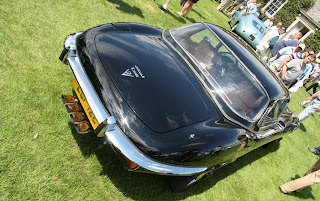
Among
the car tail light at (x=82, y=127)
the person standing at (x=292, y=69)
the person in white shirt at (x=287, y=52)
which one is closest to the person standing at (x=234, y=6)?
the person in white shirt at (x=287, y=52)

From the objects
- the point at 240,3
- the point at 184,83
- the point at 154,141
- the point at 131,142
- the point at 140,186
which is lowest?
the point at 140,186

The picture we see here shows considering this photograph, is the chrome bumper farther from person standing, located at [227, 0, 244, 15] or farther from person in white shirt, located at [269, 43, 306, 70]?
person standing, located at [227, 0, 244, 15]

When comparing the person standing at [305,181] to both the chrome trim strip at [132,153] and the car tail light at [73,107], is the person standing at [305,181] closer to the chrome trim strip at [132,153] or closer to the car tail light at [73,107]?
the chrome trim strip at [132,153]

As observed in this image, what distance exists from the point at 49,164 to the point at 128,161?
0.88 metres

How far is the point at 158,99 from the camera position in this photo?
2115mm

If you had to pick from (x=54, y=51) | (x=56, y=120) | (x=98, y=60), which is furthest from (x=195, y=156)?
(x=54, y=51)

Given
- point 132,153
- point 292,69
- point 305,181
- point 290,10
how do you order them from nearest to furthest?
1. point 132,153
2. point 305,181
3. point 292,69
4. point 290,10

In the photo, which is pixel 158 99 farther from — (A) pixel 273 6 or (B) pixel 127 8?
(A) pixel 273 6

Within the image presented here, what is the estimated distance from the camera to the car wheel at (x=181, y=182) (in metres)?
2.27

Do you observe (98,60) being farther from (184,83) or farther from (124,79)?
(184,83)

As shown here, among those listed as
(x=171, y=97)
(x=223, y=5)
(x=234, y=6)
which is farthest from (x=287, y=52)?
(x=234, y=6)

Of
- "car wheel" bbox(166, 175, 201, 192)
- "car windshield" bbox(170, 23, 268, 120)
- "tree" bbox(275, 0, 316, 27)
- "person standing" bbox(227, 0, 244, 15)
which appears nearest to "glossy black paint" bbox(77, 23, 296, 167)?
"car windshield" bbox(170, 23, 268, 120)

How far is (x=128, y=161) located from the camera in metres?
1.89

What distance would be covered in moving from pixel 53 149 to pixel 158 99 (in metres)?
1.30
